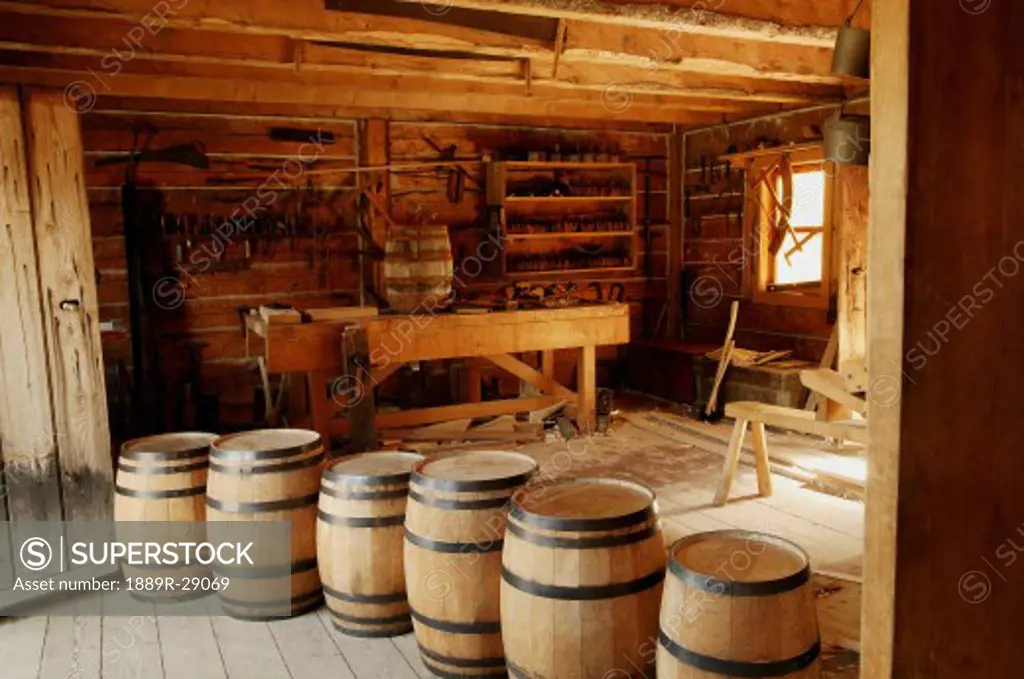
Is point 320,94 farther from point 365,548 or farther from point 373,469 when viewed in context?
point 365,548

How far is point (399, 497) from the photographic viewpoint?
3.24 m

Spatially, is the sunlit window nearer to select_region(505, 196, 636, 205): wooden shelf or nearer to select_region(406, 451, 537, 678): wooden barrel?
select_region(505, 196, 636, 205): wooden shelf

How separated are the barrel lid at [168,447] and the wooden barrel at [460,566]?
1357 mm

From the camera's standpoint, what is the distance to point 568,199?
8.66m

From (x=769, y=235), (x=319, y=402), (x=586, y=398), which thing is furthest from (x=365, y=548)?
(x=769, y=235)

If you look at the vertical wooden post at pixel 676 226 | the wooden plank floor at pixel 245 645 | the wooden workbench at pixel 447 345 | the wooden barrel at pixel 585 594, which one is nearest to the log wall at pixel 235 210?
the wooden workbench at pixel 447 345

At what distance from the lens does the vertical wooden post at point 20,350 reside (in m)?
3.94

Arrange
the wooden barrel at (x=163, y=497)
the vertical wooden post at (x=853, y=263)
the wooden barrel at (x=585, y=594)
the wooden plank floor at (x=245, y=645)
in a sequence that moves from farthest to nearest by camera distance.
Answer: the vertical wooden post at (x=853, y=263) < the wooden barrel at (x=163, y=497) < the wooden plank floor at (x=245, y=645) < the wooden barrel at (x=585, y=594)

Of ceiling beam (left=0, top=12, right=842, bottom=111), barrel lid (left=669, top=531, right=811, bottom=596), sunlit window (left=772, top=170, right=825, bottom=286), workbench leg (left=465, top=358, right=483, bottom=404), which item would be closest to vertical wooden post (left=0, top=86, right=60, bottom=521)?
ceiling beam (left=0, top=12, right=842, bottom=111)

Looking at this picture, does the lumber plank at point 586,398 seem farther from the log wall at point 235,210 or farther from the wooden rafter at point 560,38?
the wooden rafter at point 560,38

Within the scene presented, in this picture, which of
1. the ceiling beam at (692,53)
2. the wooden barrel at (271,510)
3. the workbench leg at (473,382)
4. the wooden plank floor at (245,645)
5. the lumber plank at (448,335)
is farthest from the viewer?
the workbench leg at (473,382)

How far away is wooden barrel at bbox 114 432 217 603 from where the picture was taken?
368 cm

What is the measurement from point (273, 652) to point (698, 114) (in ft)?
23.1

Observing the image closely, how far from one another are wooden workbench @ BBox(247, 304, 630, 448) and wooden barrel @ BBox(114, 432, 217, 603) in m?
1.86
